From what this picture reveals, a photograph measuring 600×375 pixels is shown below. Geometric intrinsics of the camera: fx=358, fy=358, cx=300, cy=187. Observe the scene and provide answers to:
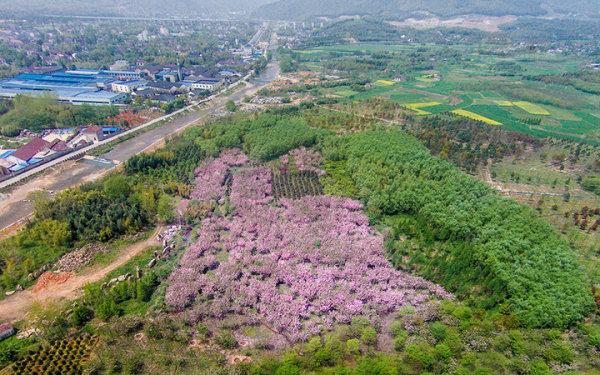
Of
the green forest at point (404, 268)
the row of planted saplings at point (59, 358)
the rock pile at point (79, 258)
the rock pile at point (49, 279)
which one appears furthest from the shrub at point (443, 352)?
the rock pile at point (49, 279)

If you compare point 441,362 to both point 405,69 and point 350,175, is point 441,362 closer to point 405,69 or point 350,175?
point 350,175

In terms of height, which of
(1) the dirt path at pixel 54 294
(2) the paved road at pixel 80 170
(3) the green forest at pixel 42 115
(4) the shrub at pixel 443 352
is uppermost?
(3) the green forest at pixel 42 115

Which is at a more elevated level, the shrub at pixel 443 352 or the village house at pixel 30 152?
the village house at pixel 30 152

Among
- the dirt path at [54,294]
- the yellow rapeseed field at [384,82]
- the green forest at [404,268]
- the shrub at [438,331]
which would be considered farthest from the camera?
the yellow rapeseed field at [384,82]

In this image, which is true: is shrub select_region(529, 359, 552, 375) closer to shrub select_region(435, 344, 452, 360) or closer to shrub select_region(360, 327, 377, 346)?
shrub select_region(435, 344, 452, 360)

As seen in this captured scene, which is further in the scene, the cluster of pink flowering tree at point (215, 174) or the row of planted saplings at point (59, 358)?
the cluster of pink flowering tree at point (215, 174)

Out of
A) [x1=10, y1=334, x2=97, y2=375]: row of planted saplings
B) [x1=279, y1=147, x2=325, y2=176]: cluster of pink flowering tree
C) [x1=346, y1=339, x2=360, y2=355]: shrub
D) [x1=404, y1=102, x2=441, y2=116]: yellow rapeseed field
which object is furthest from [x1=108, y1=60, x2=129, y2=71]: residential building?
[x1=346, y1=339, x2=360, y2=355]: shrub

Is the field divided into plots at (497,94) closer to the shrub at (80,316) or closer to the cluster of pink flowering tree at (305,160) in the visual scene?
the cluster of pink flowering tree at (305,160)

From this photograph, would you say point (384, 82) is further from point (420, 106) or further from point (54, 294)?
point (54, 294)
